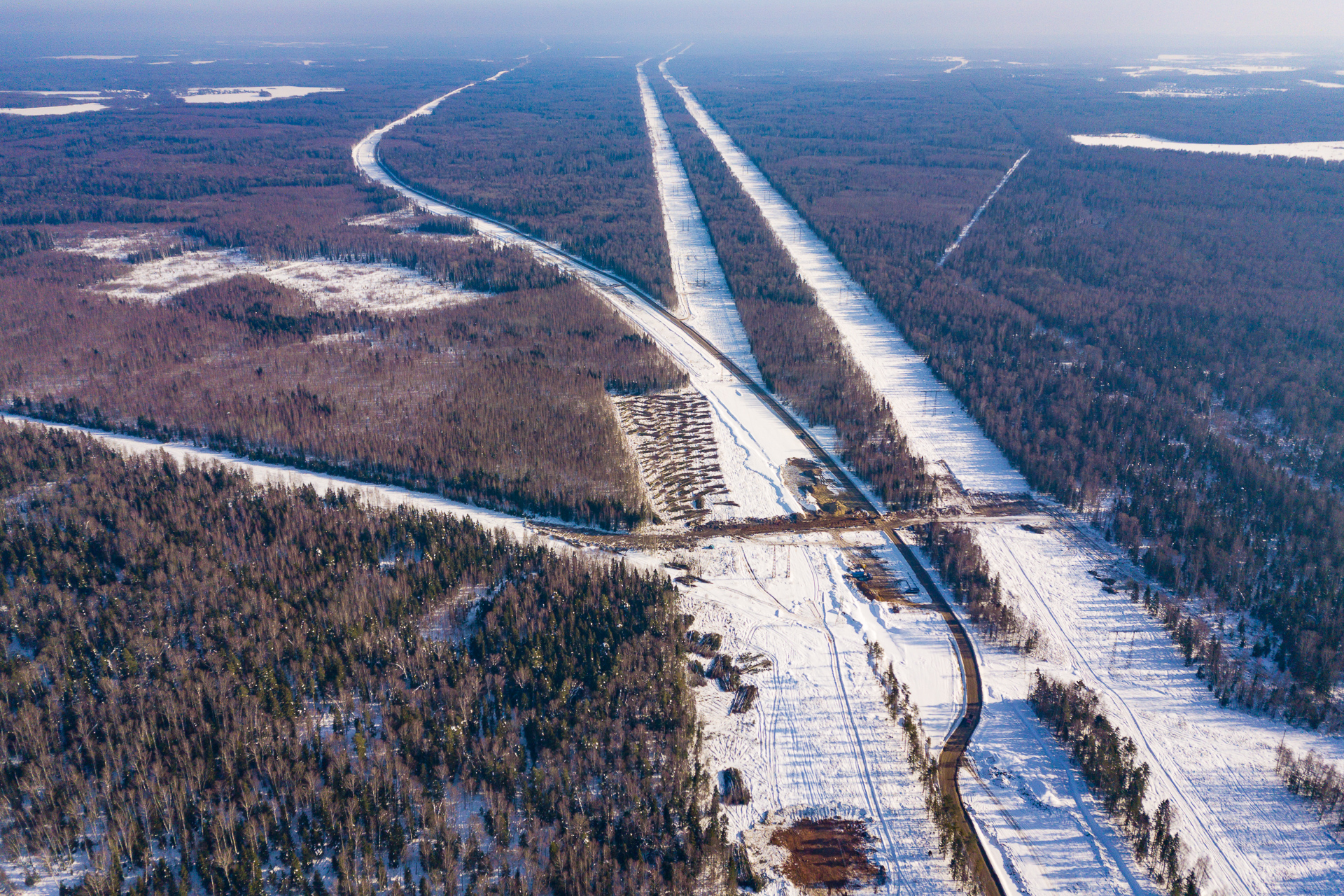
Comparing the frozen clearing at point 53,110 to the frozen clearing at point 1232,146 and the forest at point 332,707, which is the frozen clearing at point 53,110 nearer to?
the forest at point 332,707

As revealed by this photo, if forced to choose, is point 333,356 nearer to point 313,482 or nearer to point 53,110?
point 313,482

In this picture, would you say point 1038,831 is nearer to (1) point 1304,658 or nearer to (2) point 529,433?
(1) point 1304,658

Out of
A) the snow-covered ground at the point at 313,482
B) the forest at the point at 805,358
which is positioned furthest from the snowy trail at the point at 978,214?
the snow-covered ground at the point at 313,482

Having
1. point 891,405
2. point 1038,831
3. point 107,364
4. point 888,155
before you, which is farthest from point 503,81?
point 1038,831

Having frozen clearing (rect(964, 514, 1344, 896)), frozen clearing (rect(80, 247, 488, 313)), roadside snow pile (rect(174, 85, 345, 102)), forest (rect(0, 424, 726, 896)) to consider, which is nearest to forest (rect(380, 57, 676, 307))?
frozen clearing (rect(80, 247, 488, 313))

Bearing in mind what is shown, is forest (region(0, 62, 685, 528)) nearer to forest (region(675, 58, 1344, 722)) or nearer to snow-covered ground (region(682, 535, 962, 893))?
snow-covered ground (region(682, 535, 962, 893))
